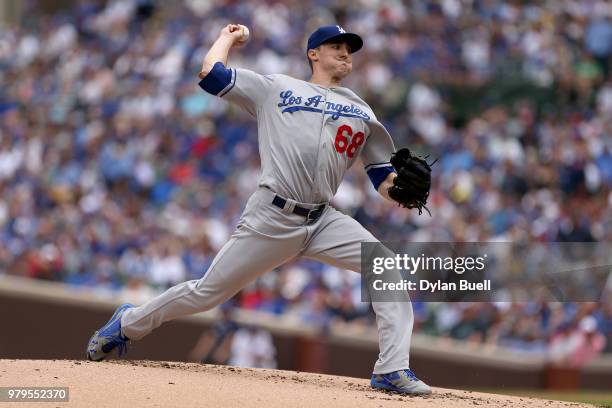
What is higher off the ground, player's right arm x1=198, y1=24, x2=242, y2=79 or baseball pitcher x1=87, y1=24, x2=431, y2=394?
player's right arm x1=198, y1=24, x2=242, y2=79

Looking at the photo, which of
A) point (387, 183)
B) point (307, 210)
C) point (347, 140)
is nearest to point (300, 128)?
point (347, 140)

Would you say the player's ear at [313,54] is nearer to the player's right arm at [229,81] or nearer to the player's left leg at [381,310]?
the player's right arm at [229,81]

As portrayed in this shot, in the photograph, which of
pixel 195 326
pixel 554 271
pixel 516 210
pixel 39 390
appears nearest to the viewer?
pixel 39 390

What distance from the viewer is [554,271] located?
37.3 feet

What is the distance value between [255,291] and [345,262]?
6.97 meters

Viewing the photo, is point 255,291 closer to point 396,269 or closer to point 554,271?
point 554,271

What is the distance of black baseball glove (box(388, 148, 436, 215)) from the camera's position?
5902 mm

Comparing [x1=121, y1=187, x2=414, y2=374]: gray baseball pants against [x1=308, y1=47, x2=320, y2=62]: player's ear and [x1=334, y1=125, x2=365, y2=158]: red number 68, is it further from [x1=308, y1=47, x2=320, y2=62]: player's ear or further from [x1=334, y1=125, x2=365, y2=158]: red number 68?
[x1=308, y1=47, x2=320, y2=62]: player's ear

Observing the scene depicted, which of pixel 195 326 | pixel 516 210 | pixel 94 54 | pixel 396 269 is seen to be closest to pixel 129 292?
pixel 195 326

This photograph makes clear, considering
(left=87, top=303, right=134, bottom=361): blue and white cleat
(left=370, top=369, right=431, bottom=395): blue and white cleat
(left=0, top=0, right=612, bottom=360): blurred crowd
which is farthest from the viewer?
(left=0, top=0, right=612, bottom=360): blurred crowd

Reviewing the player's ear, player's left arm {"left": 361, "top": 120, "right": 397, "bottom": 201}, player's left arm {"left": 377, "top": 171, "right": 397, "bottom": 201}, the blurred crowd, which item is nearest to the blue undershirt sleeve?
the player's ear

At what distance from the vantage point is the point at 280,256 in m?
5.89

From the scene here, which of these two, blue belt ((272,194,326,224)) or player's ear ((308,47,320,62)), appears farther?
player's ear ((308,47,320,62))

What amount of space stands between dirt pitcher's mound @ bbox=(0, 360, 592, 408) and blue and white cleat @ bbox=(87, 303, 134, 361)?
0.08 metres
